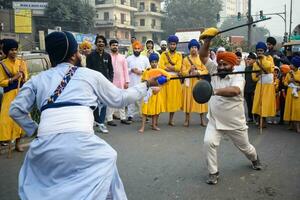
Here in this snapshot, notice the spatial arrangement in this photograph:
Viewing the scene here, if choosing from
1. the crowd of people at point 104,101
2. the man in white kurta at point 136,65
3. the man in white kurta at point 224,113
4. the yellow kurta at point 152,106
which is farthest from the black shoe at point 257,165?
the man in white kurta at point 136,65

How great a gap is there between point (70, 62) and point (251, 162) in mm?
3607

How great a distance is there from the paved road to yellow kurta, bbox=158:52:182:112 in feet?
3.32

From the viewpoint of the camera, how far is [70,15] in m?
39.7

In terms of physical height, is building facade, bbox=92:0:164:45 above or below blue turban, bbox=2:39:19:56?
above

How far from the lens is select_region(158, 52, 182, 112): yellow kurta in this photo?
870 cm

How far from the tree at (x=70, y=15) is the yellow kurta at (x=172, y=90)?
107 feet

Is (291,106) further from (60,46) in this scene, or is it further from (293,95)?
(60,46)

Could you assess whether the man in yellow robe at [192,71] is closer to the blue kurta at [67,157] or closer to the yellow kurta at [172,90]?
the yellow kurta at [172,90]

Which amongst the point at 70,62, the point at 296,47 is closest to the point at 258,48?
the point at 70,62

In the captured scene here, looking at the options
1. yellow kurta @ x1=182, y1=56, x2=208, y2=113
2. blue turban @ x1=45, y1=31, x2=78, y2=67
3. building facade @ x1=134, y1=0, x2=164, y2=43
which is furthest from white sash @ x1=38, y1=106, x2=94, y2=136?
building facade @ x1=134, y1=0, x2=164, y2=43

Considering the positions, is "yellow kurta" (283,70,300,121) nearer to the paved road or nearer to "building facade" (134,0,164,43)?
the paved road

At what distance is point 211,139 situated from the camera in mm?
4836

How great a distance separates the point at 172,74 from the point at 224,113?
12.3 ft

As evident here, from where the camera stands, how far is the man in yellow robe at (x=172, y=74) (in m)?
8.64
